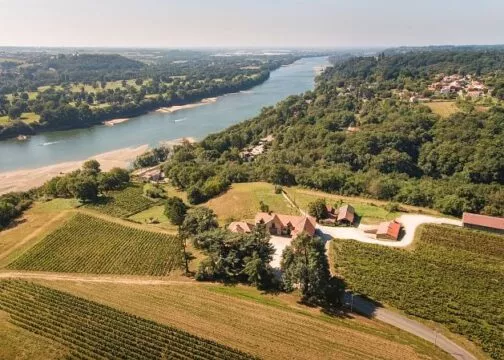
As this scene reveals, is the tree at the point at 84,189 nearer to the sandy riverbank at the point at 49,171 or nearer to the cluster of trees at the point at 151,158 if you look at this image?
the sandy riverbank at the point at 49,171

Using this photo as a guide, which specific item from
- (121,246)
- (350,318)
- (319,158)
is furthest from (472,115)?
(121,246)

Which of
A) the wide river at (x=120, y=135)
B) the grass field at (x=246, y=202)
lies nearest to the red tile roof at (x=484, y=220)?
the grass field at (x=246, y=202)

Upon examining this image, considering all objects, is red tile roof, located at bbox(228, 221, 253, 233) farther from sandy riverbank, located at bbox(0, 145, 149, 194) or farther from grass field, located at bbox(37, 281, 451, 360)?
sandy riverbank, located at bbox(0, 145, 149, 194)

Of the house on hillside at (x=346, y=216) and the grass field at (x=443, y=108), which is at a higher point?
the grass field at (x=443, y=108)

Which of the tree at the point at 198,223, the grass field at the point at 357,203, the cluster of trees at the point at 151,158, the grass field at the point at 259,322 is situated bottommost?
the cluster of trees at the point at 151,158

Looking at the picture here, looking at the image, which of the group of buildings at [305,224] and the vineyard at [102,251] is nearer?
the vineyard at [102,251]

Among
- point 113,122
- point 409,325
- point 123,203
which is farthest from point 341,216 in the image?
point 113,122

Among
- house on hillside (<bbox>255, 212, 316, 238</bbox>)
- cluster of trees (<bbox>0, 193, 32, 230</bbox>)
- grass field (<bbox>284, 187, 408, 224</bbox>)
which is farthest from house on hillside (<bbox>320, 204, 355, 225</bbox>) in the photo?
cluster of trees (<bbox>0, 193, 32, 230</bbox>)
